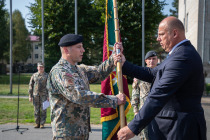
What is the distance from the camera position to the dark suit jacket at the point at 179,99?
213 centimetres

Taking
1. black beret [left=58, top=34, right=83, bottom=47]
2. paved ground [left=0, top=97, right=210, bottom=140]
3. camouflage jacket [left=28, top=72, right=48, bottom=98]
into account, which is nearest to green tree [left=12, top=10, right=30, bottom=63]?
camouflage jacket [left=28, top=72, right=48, bottom=98]

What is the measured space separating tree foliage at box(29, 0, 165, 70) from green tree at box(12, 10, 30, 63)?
2975cm

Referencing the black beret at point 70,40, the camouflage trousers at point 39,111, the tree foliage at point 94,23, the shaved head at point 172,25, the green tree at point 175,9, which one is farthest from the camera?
the green tree at point 175,9

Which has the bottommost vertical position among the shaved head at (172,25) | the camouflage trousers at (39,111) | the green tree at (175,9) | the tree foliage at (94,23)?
the camouflage trousers at (39,111)

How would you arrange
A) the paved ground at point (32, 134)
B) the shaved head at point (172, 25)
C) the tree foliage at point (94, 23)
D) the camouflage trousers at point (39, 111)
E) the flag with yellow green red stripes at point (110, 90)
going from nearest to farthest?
the shaved head at point (172, 25), the flag with yellow green red stripes at point (110, 90), the paved ground at point (32, 134), the camouflage trousers at point (39, 111), the tree foliage at point (94, 23)

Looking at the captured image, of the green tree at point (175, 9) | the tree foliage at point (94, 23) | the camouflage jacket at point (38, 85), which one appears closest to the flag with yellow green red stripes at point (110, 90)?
the camouflage jacket at point (38, 85)

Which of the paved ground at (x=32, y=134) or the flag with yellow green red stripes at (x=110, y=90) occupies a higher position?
the flag with yellow green red stripes at (x=110, y=90)

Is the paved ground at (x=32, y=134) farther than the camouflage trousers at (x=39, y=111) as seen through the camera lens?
No

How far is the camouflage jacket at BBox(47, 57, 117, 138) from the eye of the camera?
2.56 m

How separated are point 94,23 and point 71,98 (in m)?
24.6

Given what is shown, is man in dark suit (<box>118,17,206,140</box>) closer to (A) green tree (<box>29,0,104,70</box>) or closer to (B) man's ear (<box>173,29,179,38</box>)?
(B) man's ear (<box>173,29,179,38</box>)

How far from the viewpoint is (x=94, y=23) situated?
26344 mm

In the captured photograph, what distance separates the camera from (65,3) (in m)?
24.9

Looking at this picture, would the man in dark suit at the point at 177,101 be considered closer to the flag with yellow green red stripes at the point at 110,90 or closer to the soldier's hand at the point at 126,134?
the soldier's hand at the point at 126,134
